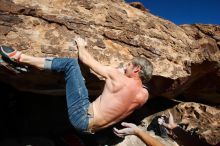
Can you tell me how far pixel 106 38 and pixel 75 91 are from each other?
1.76 meters

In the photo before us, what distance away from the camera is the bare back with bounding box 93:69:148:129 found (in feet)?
17.2

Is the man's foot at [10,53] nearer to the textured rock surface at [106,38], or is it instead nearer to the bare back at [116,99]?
the textured rock surface at [106,38]

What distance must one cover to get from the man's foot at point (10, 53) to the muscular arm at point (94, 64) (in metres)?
1.03

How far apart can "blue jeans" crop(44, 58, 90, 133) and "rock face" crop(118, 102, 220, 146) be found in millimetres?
2827

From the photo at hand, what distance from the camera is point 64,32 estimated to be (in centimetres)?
643

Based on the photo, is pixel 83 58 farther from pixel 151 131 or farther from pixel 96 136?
pixel 151 131

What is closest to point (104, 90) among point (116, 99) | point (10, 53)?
point (116, 99)

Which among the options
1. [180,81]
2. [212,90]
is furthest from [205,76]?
[180,81]

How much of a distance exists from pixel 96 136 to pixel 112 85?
3.24 meters

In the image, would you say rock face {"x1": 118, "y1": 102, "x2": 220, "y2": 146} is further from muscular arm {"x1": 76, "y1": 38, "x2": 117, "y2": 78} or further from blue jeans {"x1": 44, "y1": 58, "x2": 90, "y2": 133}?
muscular arm {"x1": 76, "y1": 38, "x2": 117, "y2": 78}

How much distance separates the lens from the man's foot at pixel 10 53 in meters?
5.39

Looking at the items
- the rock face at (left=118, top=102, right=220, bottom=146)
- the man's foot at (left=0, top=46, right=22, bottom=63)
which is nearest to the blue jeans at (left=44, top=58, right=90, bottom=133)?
the man's foot at (left=0, top=46, right=22, bottom=63)

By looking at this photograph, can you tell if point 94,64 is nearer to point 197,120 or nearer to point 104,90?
point 104,90

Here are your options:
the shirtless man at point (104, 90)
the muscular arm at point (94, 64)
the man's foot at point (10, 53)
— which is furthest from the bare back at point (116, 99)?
the man's foot at point (10, 53)
